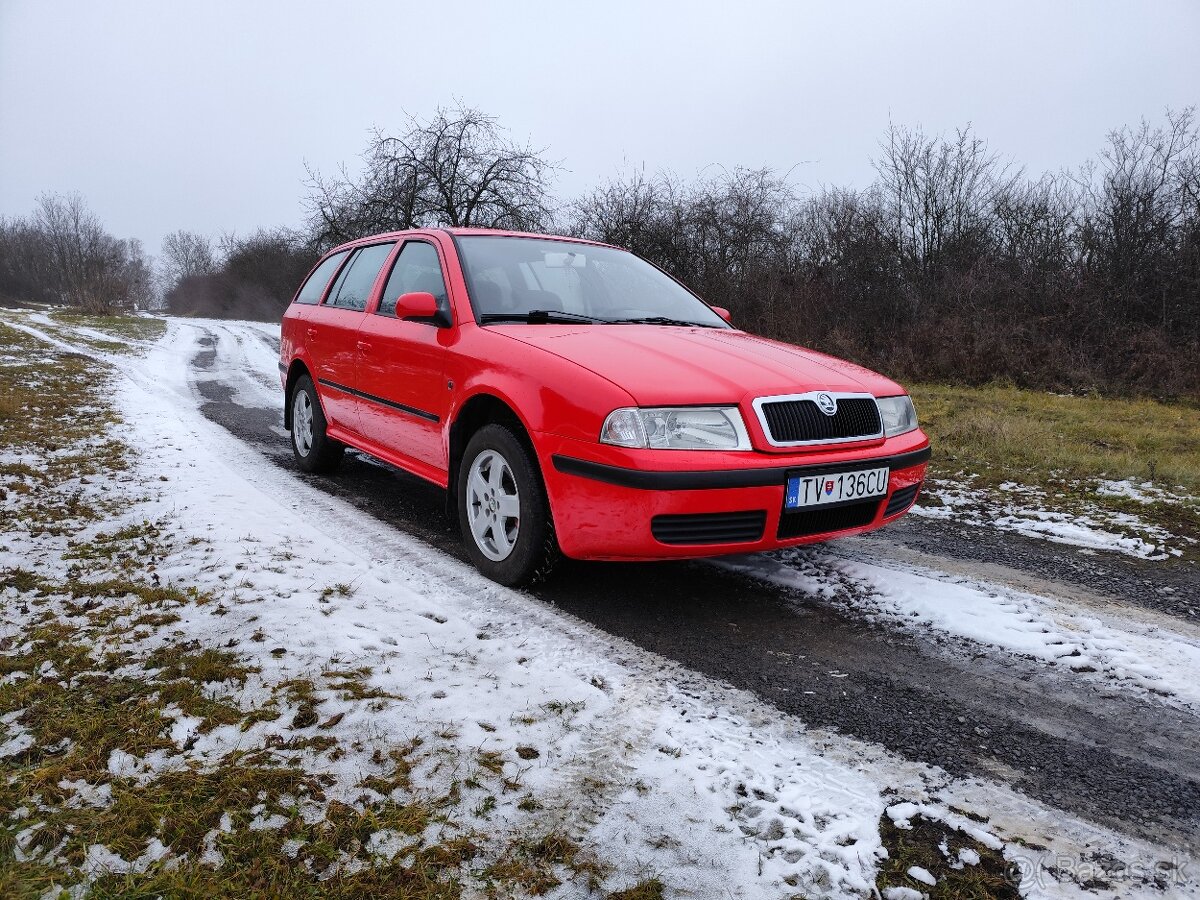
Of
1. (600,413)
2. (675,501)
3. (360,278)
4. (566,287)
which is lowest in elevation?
(675,501)

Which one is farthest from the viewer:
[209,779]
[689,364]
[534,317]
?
[534,317]

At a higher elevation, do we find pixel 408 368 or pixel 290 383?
pixel 408 368

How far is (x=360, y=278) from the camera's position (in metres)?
4.84

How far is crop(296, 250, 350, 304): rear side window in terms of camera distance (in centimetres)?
536

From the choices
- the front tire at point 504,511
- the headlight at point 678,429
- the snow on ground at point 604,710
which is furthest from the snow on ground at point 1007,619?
the front tire at point 504,511

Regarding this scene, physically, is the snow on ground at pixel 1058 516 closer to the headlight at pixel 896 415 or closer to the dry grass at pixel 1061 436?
the dry grass at pixel 1061 436

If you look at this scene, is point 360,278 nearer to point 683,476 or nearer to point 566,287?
point 566,287

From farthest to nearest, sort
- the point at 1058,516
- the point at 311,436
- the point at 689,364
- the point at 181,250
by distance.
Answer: the point at 181,250 → the point at 311,436 → the point at 1058,516 → the point at 689,364

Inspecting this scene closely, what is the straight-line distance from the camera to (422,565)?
340 centimetres

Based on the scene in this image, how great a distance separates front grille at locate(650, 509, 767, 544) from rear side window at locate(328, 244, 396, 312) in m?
2.79

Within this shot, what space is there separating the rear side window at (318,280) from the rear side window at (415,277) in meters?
1.14

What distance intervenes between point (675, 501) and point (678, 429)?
0.89 ft

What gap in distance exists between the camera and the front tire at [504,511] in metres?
3.03

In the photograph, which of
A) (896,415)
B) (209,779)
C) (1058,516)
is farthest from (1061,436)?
(209,779)
